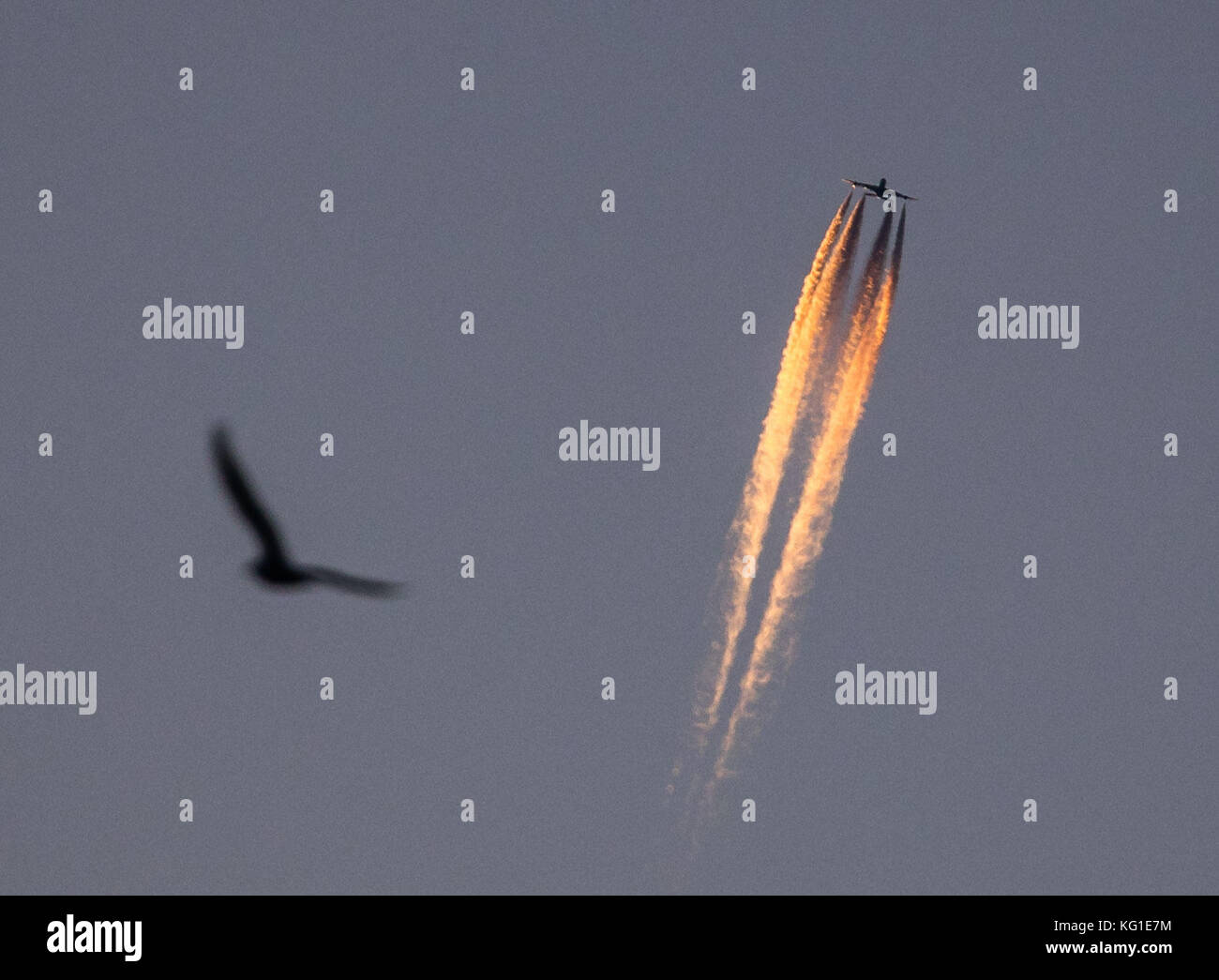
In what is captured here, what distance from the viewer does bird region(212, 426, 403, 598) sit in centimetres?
5794

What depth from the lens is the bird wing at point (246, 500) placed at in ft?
185

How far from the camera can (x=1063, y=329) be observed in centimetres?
7350

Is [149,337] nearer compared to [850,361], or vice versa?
[850,361]

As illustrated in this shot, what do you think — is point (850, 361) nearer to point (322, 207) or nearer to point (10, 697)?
point (322, 207)

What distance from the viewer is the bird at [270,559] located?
190ft

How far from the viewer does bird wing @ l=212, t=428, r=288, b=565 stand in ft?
185

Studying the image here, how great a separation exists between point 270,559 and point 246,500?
3197 millimetres

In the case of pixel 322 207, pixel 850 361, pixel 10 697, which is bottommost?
pixel 10 697

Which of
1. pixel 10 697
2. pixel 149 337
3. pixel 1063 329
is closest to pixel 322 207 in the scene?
pixel 149 337

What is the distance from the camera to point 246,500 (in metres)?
58.6
